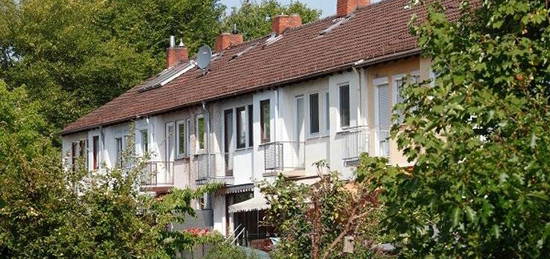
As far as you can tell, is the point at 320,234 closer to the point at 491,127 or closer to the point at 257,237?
the point at 491,127

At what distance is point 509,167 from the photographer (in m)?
12.0

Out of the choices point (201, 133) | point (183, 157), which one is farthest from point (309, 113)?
point (183, 157)

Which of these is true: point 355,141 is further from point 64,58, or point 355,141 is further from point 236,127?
point 64,58

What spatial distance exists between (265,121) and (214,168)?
400cm

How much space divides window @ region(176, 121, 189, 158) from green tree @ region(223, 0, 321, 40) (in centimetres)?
3386

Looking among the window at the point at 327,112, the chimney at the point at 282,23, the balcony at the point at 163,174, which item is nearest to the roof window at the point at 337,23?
the window at the point at 327,112

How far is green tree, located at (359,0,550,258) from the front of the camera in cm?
1191

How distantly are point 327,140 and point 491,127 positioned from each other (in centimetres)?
3101

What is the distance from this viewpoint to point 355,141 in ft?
136

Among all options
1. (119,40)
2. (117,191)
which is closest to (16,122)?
(117,191)

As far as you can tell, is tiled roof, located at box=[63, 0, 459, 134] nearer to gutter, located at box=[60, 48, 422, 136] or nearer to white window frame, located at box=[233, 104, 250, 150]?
gutter, located at box=[60, 48, 422, 136]

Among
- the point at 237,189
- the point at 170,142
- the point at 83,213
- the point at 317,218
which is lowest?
the point at 317,218

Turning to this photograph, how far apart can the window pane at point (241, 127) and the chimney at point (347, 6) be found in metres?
4.31

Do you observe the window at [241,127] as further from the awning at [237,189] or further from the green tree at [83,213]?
the green tree at [83,213]
